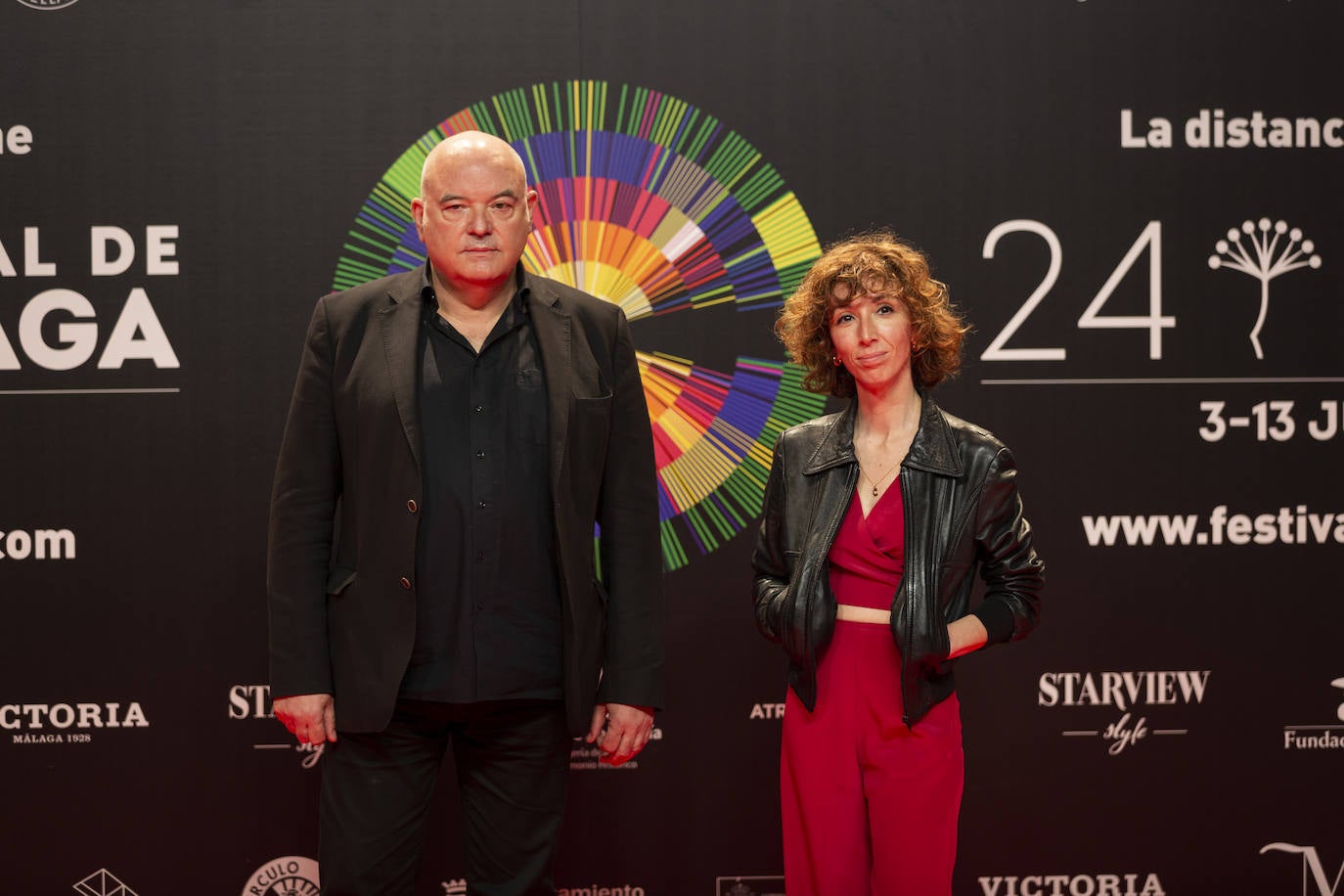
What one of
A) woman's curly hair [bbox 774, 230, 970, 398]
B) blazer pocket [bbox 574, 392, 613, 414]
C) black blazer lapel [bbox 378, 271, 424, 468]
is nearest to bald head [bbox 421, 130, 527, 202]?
black blazer lapel [bbox 378, 271, 424, 468]

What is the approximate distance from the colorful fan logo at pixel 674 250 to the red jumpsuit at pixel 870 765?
35.2 inches

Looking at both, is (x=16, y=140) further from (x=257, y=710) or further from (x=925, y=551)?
(x=925, y=551)

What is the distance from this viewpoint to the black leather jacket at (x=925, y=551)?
211 cm

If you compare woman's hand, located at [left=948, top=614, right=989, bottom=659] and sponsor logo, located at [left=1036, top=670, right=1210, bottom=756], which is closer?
woman's hand, located at [left=948, top=614, right=989, bottom=659]

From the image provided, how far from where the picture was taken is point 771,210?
3049 millimetres

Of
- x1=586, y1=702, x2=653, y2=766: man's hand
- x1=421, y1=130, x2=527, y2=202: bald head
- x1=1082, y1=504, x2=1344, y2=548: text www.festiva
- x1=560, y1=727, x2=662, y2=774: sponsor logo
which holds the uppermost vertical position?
x1=421, y1=130, x2=527, y2=202: bald head

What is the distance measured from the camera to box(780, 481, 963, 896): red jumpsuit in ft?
6.92

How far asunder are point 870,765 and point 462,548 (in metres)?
0.86

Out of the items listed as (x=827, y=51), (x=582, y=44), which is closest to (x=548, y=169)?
(x=582, y=44)

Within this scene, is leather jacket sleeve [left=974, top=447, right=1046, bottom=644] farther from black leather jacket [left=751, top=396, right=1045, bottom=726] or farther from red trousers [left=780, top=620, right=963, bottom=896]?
red trousers [left=780, top=620, right=963, bottom=896]

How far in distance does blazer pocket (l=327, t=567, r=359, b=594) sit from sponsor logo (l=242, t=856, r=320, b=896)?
4.20 ft

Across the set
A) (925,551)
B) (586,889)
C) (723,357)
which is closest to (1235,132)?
(723,357)

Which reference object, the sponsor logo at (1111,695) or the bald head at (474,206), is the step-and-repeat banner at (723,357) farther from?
the bald head at (474,206)

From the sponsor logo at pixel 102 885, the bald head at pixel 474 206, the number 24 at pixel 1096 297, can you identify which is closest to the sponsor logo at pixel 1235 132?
the number 24 at pixel 1096 297
